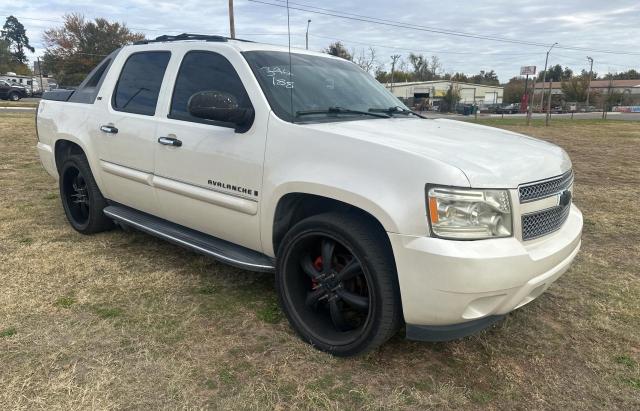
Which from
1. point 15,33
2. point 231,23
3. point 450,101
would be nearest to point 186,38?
point 231,23

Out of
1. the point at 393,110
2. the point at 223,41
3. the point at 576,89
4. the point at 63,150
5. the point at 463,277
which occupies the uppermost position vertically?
the point at 576,89

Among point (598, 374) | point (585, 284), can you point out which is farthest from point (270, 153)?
point (585, 284)

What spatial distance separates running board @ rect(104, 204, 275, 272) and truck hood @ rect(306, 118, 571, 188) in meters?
0.96

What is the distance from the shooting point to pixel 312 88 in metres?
3.43

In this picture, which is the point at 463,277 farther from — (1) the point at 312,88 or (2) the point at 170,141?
(2) the point at 170,141

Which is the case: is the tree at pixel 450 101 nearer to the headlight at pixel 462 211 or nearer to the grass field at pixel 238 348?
the grass field at pixel 238 348

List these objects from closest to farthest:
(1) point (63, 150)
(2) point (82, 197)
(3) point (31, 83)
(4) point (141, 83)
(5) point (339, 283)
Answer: (5) point (339, 283), (4) point (141, 83), (2) point (82, 197), (1) point (63, 150), (3) point (31, 83)

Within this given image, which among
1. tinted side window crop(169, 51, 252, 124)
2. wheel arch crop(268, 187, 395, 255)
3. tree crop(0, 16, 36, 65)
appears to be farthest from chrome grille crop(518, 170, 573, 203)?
tree crop(0, 16, 36, 65)

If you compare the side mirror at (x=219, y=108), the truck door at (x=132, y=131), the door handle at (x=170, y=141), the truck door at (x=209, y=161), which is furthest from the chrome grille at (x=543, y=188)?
the truck door at (x=132, y=131)

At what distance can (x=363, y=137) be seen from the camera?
267 cm

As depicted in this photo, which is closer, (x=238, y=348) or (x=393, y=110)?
(x=238, y=348)

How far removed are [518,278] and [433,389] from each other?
2.40ft

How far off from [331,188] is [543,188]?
113 cm

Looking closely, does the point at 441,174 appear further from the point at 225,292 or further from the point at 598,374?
the point at 225,292
